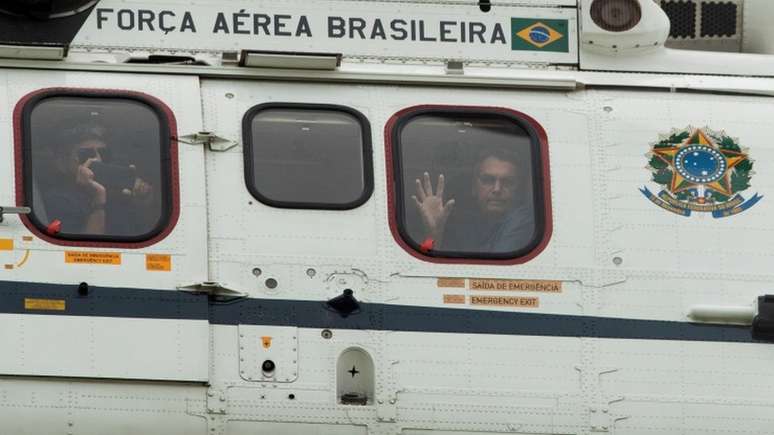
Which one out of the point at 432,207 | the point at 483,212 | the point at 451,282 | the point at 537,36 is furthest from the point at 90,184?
the point at 537,36

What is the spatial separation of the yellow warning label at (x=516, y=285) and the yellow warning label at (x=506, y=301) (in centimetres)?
5

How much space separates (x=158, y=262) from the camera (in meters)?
8.77

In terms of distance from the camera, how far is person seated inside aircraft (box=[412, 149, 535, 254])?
9125 mm

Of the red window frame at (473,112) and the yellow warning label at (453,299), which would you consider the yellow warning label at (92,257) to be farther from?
the yellow warning label at (453,299)

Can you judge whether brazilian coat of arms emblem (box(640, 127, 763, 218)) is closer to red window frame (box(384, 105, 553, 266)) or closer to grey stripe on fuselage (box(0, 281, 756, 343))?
red window frame (box(384, 105, 553, 266))

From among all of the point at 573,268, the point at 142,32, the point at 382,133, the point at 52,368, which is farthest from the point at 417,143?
the point at 52,368

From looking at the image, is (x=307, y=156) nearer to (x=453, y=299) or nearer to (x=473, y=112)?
(x=473, y=112)

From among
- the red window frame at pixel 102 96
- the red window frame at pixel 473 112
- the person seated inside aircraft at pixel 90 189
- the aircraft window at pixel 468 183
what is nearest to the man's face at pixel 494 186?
the aircraft window at pixel 468 183

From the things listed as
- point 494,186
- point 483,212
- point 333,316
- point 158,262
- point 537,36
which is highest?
point 537,36

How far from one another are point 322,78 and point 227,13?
2.27 ft

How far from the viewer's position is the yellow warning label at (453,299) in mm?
9008

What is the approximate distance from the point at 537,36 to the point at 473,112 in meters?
0.71

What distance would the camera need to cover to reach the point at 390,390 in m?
8.89

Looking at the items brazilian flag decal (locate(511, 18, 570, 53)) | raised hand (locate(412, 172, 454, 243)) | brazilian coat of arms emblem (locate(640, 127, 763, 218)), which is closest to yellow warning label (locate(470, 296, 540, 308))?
raised hand (locate(412, 172, 454, 243))
